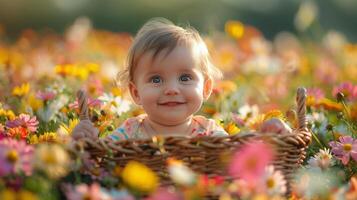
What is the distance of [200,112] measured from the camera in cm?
417

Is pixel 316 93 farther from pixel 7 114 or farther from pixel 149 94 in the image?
pixel 7 114

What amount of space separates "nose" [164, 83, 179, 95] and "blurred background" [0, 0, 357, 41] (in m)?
8.09

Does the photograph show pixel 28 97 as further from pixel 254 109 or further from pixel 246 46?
pixel 246 46

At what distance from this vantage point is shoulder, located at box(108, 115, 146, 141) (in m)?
2.88

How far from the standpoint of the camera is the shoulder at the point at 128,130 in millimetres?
2875

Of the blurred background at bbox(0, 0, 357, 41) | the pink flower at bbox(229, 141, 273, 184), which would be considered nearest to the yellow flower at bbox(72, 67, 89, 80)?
the pink flower at bbox(229, 141, 273, 184)

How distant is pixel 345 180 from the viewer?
9.41 feet

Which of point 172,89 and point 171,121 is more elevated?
point 172,89

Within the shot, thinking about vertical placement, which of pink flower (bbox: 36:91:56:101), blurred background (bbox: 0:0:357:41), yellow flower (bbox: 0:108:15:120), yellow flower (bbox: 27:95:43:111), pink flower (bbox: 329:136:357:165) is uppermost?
blurred background (bbox: 0:0:357:41)

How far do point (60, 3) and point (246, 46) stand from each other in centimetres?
613

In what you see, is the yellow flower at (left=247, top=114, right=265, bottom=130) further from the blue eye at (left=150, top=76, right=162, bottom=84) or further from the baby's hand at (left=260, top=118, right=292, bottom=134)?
the baby's hand at (left=260, top=118, right=292, bottom=134)

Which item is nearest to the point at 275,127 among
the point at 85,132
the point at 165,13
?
the point at 85,132

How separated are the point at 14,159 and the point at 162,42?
89 cm

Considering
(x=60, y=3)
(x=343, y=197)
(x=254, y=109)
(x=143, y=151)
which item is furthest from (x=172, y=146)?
(x=60, y=3)
